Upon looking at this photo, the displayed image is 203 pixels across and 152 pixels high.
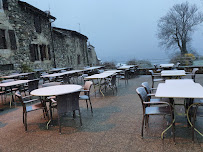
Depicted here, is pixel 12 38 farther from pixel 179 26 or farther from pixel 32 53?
pixel 179 26

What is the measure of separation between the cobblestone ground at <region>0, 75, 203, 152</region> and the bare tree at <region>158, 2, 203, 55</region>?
19.8 metres

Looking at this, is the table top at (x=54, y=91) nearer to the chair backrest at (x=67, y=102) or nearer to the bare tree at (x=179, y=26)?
the chair backrest at (x=67, y=102)

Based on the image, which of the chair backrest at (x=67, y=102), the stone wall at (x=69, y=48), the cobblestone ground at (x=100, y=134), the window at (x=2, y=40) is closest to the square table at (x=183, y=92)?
the cobblestone ground at (x=100, y=134)

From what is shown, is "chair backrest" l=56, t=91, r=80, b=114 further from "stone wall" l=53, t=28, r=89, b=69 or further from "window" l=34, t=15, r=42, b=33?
"window" l=34, t=15, r=42, b=33

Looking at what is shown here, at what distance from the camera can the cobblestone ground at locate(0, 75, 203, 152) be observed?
87.7 inches

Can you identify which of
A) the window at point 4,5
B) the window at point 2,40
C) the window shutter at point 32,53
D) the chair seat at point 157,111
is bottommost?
the chair seat at point 157,111

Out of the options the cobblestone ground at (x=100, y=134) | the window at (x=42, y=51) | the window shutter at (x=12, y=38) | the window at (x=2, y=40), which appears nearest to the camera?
the cobblestone ground at (x=100, y=134)

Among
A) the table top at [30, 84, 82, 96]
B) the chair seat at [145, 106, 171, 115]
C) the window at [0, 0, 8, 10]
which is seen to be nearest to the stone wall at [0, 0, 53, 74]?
the window at [0, 0, 8, 10]

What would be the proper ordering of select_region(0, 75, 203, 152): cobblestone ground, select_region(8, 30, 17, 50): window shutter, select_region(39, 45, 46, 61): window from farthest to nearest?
select_region(39, 45, 46, 61): window, select_region(8, 30, 17, 50): window shutter, select_region(0, 75, 203, 152): cobblestone ground

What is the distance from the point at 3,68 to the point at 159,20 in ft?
62.9

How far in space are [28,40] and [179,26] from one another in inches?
705

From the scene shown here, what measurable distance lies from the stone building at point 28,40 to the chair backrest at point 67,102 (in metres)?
7.61

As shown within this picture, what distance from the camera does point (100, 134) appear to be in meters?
2.65

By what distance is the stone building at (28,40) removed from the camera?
9.18m
